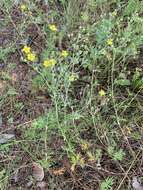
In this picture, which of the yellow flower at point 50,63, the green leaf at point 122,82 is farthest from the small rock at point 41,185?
the green leaf at point 122,82

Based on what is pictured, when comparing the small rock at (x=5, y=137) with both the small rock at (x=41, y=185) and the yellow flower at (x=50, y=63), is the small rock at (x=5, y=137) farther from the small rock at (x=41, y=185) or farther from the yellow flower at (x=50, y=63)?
the yellow flower at (x=50, y=63)

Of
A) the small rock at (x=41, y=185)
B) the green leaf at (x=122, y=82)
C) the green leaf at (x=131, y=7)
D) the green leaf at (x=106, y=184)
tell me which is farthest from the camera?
the green leaf at (x=131, y=7)

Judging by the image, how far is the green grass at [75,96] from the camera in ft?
7.06

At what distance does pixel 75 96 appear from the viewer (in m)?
2.44

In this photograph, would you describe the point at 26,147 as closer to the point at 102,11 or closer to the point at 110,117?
the point at 110,117

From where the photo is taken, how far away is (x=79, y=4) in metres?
2.71

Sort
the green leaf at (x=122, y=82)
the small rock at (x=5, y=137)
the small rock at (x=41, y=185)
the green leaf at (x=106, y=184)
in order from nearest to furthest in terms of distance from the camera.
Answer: the green leaf at (x=106, y=184) → the small rock at (x=41, y=185) → the small rock at (x=5, y=137) → the green leaf at (x=122, y=82)

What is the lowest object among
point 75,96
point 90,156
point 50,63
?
point 90,156

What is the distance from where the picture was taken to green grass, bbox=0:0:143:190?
2.15 metres

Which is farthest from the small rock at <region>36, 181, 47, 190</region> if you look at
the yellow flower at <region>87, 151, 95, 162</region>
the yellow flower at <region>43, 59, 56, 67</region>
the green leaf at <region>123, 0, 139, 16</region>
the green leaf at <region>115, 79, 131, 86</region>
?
the green leaf at <region>123, 0, 139, 16</region>

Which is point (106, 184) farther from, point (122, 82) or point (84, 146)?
point (122, 82)

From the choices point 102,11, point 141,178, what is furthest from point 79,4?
point 141,178

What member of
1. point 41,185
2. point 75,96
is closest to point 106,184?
point 41,185

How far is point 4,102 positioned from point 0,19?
753 millimetres
